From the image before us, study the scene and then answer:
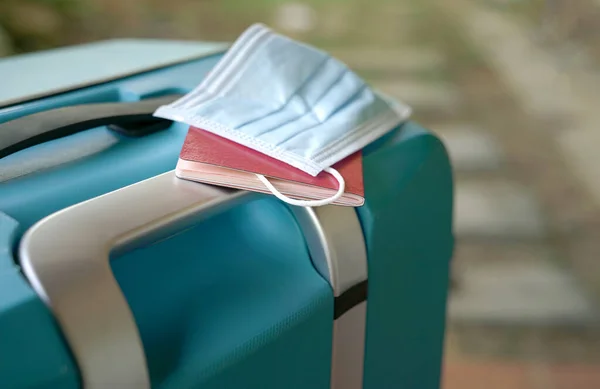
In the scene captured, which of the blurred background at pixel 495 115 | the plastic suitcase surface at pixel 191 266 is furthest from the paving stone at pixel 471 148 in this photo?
the plastic suitcase surface at pixel 191 266

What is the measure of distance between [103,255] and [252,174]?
13 centimetres

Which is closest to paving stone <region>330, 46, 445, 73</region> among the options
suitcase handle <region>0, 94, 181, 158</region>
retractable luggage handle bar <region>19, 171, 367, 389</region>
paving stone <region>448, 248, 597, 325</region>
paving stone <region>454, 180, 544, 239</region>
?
paving stone <region>454, 180, 544, 239</region>

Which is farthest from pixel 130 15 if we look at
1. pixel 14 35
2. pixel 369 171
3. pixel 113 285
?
pixel 113 285

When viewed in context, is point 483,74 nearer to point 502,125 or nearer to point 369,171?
Answer: point 502,125

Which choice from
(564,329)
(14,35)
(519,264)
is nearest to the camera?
(14,35)

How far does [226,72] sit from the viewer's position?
22.3 inches

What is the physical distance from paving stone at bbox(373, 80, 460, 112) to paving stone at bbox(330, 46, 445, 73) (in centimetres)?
4

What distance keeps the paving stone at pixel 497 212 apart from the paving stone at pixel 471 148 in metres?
0.05

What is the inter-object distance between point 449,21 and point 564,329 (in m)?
0.75

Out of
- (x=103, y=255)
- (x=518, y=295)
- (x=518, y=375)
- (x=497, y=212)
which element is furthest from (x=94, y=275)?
(x=497, y=212)

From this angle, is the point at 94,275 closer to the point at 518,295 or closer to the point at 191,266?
the point at 191,266

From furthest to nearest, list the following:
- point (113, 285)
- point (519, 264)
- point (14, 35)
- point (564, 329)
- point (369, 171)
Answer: point (519, 264) < point (564, 329) < point (14, 35) < point (369, 171) < point (113, 285)

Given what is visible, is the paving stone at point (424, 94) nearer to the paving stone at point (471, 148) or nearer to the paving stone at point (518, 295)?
the paving stone at point (471, 148)

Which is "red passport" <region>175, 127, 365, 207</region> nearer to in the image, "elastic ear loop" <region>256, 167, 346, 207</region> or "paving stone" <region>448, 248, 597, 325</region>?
"elastic ear loop" <region>256, 167, 346, 207</region>
